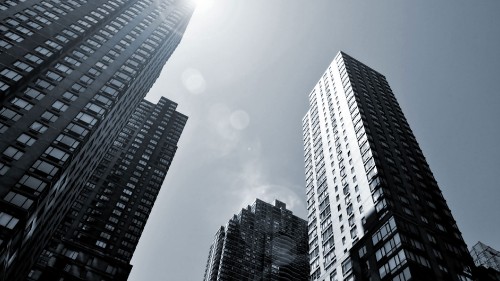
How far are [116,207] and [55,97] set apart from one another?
4409cm

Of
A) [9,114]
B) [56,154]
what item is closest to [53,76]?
[9,114]

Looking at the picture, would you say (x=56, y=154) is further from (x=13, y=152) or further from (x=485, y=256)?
(x=485, y=256)

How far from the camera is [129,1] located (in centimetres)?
8925

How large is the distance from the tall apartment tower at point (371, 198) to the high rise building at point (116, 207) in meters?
38.5

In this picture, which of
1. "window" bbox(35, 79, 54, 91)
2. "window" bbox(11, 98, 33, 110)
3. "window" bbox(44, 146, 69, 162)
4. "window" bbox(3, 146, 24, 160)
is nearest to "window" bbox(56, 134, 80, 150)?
"window" bbox(44, 146, 69, 162)

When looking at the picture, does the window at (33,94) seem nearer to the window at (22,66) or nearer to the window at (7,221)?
the window at (22,66)

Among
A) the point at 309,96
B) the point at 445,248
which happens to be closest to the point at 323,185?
the point at 445,248

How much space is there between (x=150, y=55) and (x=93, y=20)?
12.0m

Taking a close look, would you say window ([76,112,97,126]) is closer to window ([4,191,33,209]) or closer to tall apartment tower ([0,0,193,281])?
tall apartment tower ([0,0,193,281])

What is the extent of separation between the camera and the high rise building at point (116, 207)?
219ft

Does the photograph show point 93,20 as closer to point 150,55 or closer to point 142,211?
point 150,55

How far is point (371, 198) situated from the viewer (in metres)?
52.1

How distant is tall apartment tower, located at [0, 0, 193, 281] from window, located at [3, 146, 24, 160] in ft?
0.31

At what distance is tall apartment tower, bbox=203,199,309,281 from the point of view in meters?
117
